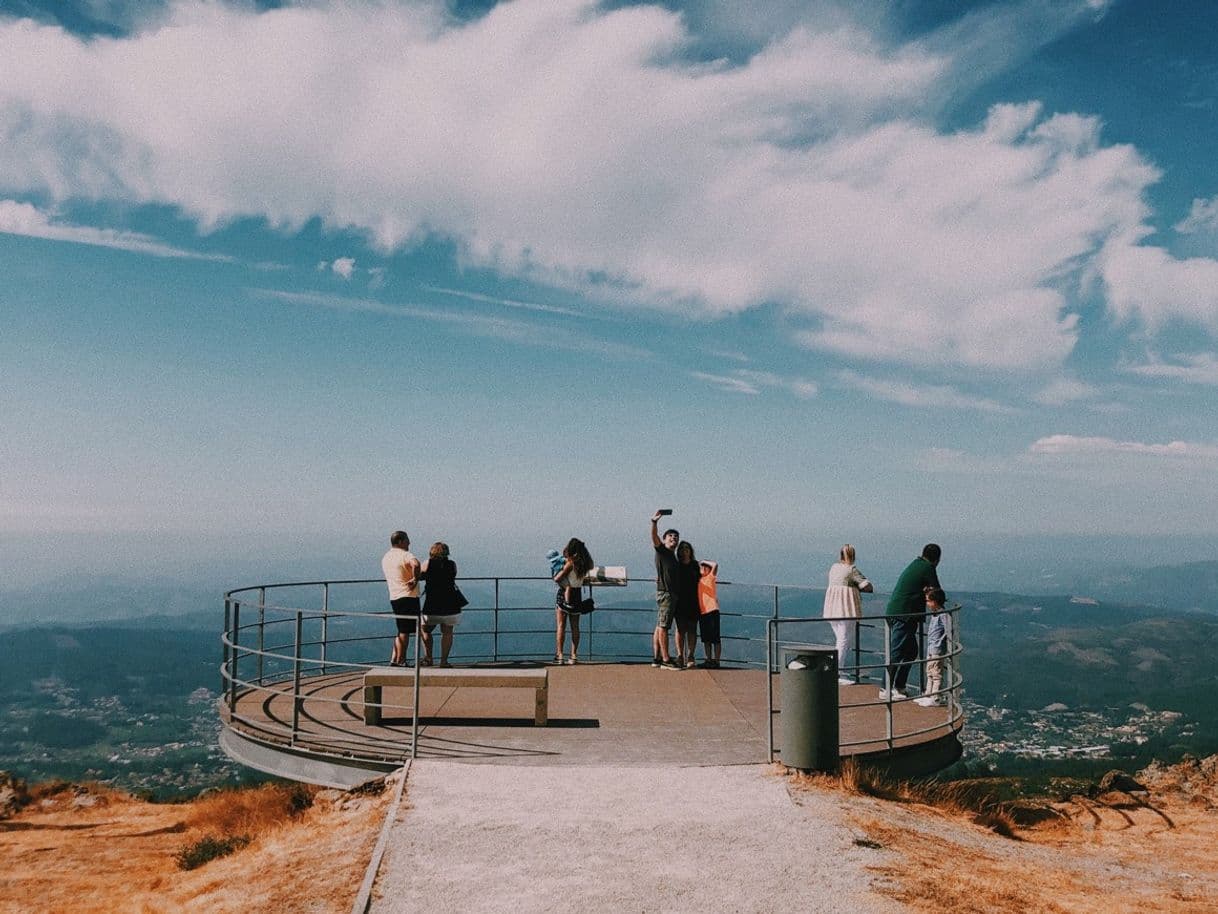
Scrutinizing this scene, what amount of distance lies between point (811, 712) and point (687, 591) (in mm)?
4629

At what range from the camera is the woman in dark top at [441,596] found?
1183cm

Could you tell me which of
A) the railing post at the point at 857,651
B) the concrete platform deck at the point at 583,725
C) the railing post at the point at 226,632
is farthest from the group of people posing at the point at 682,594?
the railing post at the point at 226,632

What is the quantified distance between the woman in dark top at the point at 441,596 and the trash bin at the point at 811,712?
521cm

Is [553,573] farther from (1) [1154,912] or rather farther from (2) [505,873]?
(1) [1154,912]

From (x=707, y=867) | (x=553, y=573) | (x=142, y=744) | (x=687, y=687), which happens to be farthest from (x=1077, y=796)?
(x=142, y=744)

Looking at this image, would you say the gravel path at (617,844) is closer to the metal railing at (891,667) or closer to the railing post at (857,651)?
the metal railing at (891,667)

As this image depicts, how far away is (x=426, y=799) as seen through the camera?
7145 millimetres

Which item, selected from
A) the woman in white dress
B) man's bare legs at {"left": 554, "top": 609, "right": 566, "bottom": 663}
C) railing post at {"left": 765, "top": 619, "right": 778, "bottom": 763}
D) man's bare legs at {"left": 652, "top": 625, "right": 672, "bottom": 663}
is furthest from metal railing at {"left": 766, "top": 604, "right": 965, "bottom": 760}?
man's bare legs at {"left": 554, "top": 609, "right": 566, "bottom": 663}

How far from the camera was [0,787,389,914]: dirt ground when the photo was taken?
248 inches

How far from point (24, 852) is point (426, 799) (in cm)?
754

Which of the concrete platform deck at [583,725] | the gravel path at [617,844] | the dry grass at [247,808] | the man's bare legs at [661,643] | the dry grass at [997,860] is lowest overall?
the dry grass at [247,808]

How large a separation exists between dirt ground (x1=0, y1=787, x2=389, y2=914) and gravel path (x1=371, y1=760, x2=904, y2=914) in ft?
1.59

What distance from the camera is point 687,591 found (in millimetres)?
12516

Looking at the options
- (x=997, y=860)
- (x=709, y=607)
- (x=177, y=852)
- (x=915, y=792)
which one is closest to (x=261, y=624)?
(x=177, y=852)
